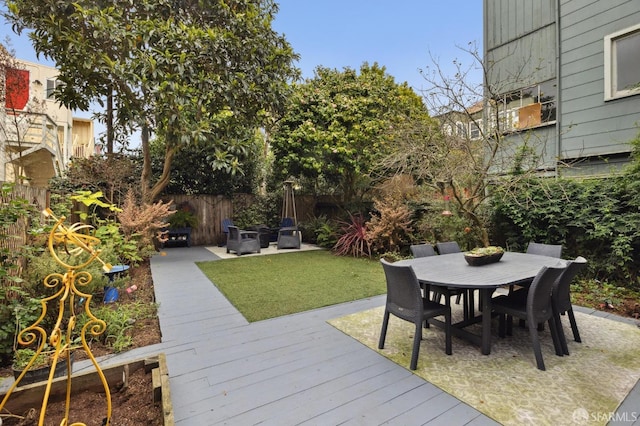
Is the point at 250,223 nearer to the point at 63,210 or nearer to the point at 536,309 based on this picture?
the point at 63,210

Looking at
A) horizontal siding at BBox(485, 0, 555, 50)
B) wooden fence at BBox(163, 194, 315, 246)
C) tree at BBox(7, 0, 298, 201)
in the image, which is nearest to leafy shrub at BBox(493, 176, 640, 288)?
horizontal siding at BBox(485, 0, 555, 50)

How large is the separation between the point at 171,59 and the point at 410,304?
609 cm

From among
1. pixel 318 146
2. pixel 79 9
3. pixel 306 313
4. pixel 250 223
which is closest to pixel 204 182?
pixel 250 223

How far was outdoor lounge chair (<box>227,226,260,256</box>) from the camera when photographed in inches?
300

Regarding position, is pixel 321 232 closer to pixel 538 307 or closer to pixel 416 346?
pixel 416 346

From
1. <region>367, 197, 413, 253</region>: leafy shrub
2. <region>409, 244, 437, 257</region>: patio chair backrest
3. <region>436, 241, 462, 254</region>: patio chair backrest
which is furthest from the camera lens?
<region>367, 197, 413, 253</region>: leafy shrub

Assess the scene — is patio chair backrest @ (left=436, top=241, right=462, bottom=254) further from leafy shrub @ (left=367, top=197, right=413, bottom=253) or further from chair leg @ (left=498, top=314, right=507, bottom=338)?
leafy shrub @ (left=367, top=197, right=413, bottom=253)

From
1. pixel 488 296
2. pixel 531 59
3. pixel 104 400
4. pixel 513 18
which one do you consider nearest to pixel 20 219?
pixel 104 400

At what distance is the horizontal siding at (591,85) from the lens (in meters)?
5.07

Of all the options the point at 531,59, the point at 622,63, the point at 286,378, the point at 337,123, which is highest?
the point at 531,59

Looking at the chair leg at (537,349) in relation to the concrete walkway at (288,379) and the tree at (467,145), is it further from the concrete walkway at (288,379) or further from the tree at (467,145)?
the tree at (467,145)

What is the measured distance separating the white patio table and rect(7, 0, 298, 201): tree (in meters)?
4.87

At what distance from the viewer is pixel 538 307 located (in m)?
2.48

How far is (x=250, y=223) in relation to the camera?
10.1m
